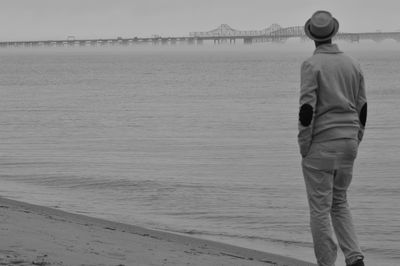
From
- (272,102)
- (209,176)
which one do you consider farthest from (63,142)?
(272,102)

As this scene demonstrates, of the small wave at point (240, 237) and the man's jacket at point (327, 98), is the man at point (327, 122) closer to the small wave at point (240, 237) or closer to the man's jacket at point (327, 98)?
the man's jacket at point (327, 98)

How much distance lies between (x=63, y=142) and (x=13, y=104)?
2035cm

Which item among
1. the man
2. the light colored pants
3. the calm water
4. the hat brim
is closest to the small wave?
the calm water

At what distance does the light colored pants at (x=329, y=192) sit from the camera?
6438mm

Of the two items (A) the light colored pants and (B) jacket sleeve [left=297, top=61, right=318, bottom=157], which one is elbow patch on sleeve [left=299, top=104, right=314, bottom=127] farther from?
(A) the light colored pants

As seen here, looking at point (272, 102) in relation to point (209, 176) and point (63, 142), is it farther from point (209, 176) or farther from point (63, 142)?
point (209, 176)

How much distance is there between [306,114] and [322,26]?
66cm

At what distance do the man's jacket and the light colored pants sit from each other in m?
0.07

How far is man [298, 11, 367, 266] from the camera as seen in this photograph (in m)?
6.43

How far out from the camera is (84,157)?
21828 mm

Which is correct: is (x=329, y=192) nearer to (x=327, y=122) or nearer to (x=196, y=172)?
(x=327, y=122)

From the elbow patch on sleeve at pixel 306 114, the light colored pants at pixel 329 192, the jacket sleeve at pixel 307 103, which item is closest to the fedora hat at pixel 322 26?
A: the jacket sleeve at pixel 307 103

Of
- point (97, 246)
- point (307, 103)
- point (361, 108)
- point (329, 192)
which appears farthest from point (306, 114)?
point (97, 246)

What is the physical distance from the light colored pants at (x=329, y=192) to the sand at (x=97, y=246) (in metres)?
1.45
